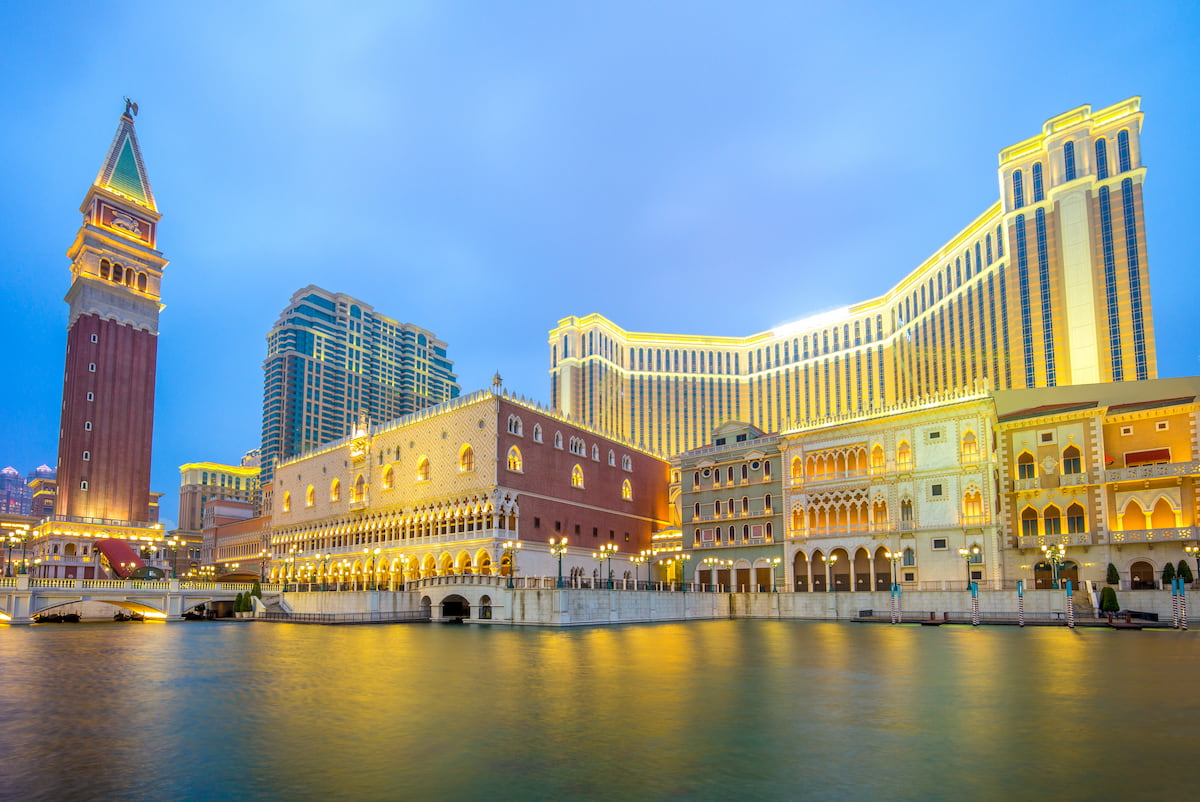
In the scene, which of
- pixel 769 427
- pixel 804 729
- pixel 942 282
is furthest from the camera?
pixel 769 427

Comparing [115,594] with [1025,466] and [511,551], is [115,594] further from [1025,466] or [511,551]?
[1025,466]

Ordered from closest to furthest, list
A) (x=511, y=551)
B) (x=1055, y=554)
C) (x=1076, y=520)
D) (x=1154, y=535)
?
(x=1154, y=535), (x=1055, y=554), (x=1076, y=520), (x=511, y=551)

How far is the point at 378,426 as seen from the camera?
7000 cm

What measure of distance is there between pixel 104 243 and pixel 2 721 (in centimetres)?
8797

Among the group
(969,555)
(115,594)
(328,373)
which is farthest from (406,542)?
(328,373)

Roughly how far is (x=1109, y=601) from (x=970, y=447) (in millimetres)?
12680

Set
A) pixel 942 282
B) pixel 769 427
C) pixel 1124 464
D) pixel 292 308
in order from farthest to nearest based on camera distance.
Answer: pixel 292 308 < pixel 769 427 < pixel 942 282 < pixel 1124 464

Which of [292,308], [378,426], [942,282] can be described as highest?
[292,308]

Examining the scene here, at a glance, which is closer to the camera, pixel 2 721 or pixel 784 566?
pixel 2 721

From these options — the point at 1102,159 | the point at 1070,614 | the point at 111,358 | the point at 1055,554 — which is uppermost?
the point at 1102,159

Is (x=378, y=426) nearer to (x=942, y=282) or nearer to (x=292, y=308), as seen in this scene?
(x=942, y=282)

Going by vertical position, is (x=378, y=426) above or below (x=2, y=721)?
above

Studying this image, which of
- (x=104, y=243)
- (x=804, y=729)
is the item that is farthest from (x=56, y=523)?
(x=804, y=729)

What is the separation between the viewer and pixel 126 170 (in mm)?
90312
